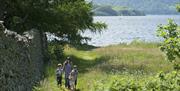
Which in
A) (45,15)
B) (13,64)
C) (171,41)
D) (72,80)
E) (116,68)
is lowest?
(116,68)

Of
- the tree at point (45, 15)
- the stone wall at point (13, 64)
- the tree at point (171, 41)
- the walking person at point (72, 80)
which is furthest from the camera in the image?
the tree at point (45, 15)

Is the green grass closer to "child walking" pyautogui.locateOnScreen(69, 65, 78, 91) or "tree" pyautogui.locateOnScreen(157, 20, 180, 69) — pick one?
"child walking" pyautogui.locateOnScreen(69, 65, 78, 91)

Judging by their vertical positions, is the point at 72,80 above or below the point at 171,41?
below

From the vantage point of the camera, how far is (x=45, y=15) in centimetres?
4166

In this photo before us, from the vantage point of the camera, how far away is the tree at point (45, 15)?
130 feet

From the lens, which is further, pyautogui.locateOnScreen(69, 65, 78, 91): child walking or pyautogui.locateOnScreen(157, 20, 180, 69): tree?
pyautogui.locateOnScreen(69, 65, 78, 91): child walking

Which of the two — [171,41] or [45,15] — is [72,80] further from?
[45,15]

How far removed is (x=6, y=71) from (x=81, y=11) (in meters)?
31.1

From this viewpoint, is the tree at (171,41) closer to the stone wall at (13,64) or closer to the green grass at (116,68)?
the stone wall at (13,64)

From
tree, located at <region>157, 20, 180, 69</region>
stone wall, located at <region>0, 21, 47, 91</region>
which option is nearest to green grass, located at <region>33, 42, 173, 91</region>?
stone wall, located at <region>0, 21, 47, 91</region>

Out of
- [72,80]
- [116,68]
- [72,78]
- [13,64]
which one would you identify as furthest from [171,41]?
[116,68]

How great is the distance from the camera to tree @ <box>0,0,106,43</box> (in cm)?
3972

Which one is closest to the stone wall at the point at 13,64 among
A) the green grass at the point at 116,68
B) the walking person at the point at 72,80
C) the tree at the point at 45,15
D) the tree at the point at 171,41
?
the green grass at the point at 116,68

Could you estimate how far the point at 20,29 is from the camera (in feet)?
128
